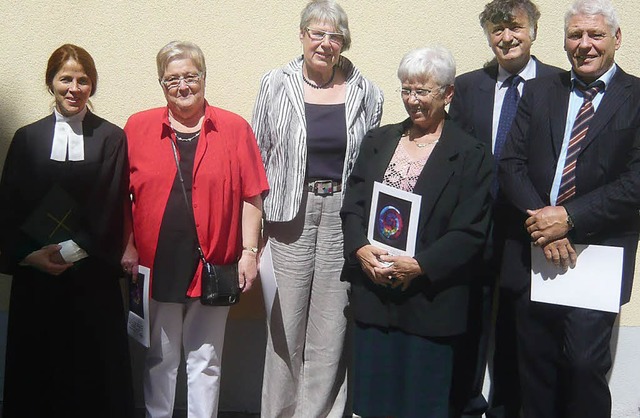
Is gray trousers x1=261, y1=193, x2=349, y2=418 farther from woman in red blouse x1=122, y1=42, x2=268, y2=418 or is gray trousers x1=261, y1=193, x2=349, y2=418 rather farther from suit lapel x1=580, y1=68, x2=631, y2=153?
suit lapel x1=580, y1=68, x2=631, y2=153

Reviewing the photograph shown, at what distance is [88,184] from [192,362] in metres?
0.98

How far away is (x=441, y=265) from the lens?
3.59m

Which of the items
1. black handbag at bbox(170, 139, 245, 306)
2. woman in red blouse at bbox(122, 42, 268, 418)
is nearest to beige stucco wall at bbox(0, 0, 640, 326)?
woman in red blouse at bbox(122, 42, 268, 418)

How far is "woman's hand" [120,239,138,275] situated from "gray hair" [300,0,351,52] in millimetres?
1339

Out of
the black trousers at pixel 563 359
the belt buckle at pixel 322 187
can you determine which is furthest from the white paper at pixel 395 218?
the black trousers at pixel 563 359

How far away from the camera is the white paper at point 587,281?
3.61 metres

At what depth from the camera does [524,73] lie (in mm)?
4145

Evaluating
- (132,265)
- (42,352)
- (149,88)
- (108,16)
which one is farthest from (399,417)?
(108,16)

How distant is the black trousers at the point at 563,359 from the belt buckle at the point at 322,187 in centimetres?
107

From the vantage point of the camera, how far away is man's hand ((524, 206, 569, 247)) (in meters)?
3.60

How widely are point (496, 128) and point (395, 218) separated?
820 millimetres

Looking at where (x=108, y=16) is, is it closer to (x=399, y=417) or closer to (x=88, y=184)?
(x=88, y=184)

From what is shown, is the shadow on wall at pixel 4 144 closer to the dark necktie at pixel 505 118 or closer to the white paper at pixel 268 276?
the white paper at pixel 268 276

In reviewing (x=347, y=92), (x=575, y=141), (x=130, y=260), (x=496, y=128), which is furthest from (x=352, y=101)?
(x=130, y=260)
